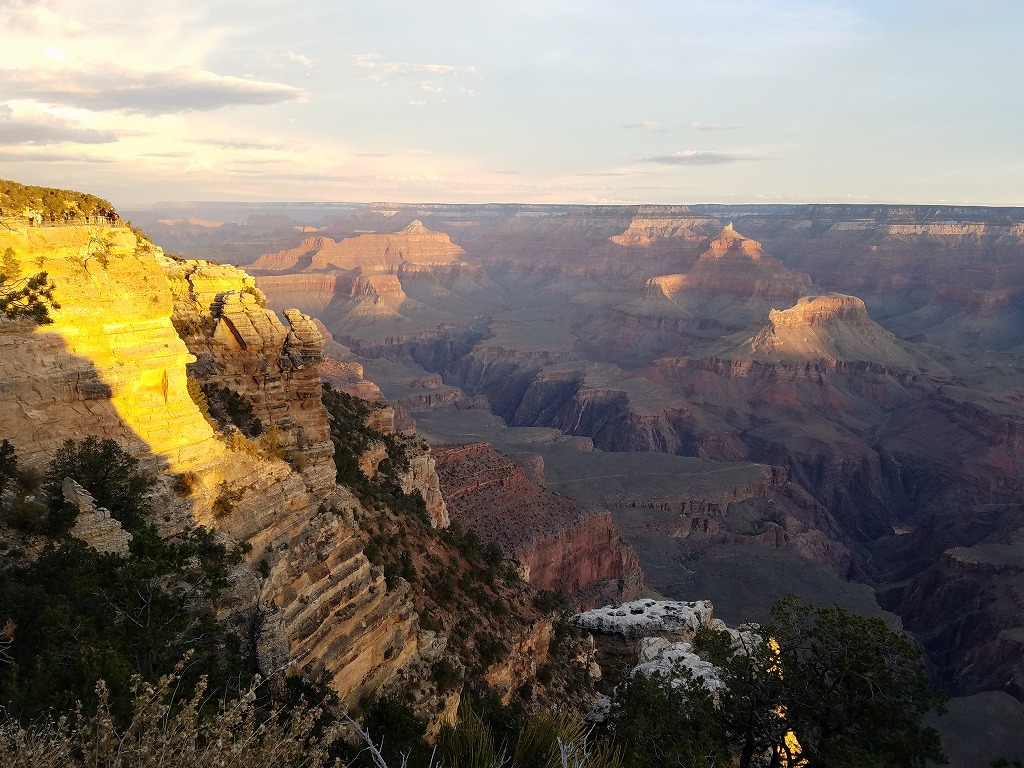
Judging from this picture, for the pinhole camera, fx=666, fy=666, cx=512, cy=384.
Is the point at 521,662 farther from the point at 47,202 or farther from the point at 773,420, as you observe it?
the point at 773,420

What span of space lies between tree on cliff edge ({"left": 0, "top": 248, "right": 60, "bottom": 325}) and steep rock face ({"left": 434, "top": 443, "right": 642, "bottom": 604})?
107ft

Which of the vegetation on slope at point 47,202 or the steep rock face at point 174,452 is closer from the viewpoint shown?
the steep rock face at point 174,452

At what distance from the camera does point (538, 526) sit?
4669cm

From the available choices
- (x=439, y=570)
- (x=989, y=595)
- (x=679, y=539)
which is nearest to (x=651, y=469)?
(x=679, y=539)

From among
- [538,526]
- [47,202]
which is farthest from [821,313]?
[47,202]

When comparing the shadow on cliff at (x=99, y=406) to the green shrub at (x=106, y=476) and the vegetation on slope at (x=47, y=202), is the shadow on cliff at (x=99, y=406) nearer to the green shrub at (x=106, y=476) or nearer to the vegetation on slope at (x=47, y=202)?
the green shrub at (x=106, y=476)

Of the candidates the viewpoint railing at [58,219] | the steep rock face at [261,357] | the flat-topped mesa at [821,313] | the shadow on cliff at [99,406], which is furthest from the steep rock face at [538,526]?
the flat-topped mesa at [821,313]

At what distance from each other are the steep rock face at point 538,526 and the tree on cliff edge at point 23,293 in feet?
107

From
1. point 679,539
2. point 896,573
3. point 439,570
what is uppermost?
point 439,570

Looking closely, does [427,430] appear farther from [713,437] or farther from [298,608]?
[298,608]

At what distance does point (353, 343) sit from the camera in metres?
167

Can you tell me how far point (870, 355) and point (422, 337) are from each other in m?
109

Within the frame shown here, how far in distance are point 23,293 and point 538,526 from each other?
125ft

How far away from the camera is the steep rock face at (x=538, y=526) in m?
44.8
